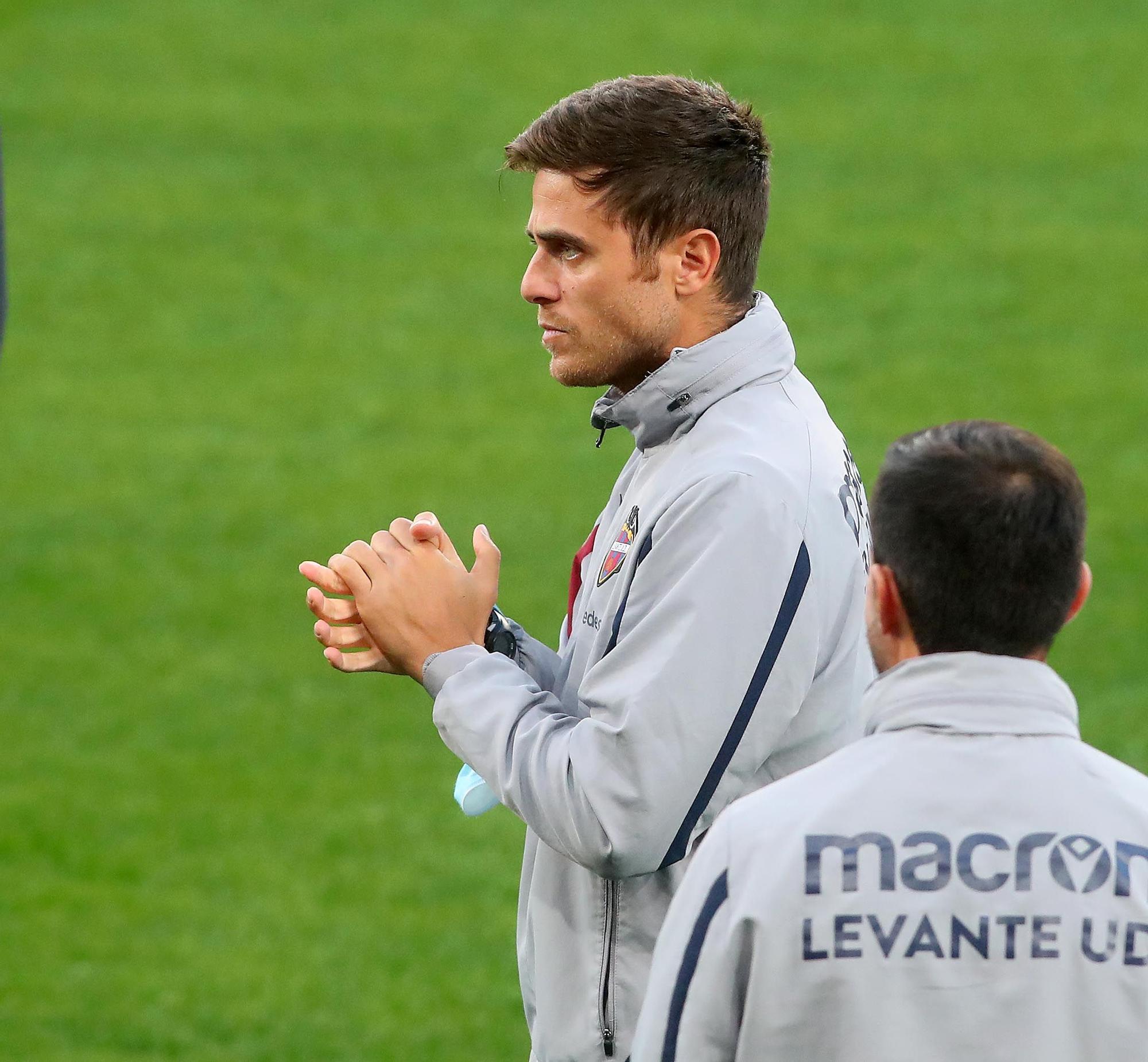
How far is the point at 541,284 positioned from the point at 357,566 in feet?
1.63

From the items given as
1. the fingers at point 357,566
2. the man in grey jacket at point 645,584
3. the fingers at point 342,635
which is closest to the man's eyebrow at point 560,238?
the man in grey jacket at point 645,584

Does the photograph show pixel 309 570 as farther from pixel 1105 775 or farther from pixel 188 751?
pixel 188 751

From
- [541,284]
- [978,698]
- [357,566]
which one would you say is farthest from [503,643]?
[978,698]

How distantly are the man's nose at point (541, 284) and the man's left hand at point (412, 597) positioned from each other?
1.27 feet

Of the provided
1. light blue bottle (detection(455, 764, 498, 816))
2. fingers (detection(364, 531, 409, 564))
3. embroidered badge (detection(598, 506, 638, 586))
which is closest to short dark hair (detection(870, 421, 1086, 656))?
embroidered badge (detection(598, 506, 638, 586))

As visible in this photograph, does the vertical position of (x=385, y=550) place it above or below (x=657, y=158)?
below

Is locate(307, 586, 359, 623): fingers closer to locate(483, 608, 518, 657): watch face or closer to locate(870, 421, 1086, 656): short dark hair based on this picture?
locate(483, 608, 518, 657): watch face

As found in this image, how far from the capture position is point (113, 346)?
1399cm

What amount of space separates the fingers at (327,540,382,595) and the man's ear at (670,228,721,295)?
0.59 metres

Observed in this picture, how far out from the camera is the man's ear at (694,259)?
9.11ft

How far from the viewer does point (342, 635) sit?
275 cm

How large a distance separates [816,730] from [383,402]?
10768 mm

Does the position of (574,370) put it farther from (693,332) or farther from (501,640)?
(501,640)

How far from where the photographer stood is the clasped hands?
270 cm
